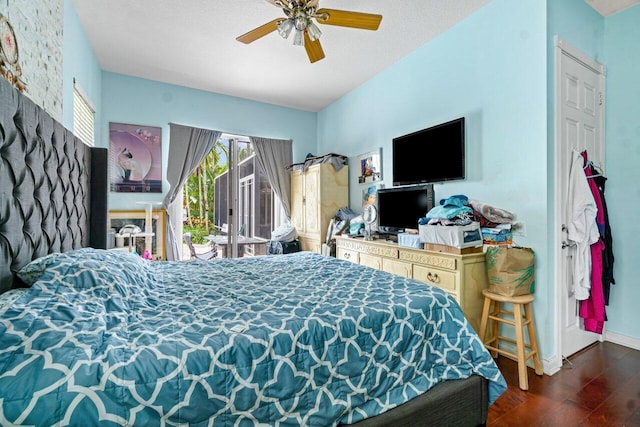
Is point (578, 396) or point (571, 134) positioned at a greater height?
point (571, 134)

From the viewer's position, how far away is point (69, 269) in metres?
1.23

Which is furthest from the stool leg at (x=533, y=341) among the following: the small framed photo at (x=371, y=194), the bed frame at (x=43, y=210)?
the small framed photo at (x=371, y=194)

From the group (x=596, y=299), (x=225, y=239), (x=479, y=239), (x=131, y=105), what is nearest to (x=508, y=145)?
(x=479, y=239)

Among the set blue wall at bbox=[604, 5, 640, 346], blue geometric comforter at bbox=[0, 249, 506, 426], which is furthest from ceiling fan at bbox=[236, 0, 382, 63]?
blue wall at bbox=[604, 5, 640, 346]

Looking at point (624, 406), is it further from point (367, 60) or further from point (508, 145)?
point (367, 60)

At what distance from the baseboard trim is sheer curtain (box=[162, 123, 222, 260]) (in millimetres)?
4756

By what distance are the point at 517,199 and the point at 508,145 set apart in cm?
45

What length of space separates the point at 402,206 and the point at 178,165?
3.03 m

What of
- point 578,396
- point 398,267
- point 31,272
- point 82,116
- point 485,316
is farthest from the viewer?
point 82,116

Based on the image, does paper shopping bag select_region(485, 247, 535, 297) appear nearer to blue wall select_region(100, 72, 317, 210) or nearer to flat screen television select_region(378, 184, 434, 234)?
flat screen television select_region(378, 184, 434, 234)

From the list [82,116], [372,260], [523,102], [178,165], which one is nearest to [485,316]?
[372,260]

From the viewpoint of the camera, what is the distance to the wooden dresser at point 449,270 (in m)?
2.35

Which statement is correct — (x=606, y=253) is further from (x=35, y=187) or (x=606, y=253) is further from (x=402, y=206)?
(x=35, y=187)

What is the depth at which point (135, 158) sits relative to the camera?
3.93 meters
